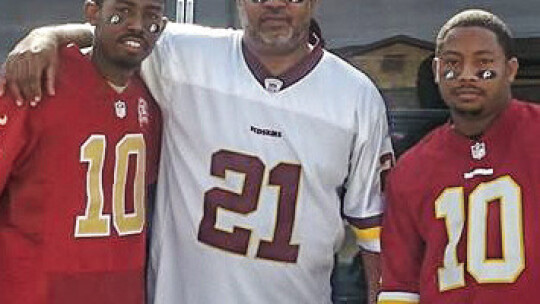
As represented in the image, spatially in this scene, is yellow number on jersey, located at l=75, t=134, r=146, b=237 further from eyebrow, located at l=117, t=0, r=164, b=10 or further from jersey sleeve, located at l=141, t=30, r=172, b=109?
eyebrow, located at l=117, t=0, r=164, b=10

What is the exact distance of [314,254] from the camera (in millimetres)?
3057

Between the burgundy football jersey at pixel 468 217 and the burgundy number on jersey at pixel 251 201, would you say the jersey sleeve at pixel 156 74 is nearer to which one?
the burgundy number on jersey at pixel 251 201

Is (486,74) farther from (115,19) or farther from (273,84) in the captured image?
(115,19)

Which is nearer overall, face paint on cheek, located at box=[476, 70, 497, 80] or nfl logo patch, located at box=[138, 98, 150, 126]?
face paint on cheek, located at box=[476, 70, 497, 80]

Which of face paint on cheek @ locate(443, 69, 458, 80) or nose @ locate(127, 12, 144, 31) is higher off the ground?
nose @ locate(127, 12, 144, 31)

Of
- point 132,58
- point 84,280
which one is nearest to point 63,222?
point 84,280

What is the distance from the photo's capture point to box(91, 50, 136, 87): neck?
2.94m

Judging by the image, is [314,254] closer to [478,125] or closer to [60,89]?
[478,125]

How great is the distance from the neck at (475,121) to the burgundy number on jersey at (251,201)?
43 centimetres

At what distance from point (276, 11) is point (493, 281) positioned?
2.80ft

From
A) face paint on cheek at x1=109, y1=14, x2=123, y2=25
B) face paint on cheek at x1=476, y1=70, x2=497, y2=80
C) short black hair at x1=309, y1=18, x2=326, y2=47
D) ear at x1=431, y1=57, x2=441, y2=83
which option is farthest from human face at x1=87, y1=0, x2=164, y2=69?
face paint on cheek at x1=476, y1=70, x2=497, y2=80

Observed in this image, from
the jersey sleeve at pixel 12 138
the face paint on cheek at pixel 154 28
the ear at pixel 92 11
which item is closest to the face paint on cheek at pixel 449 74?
the face paint on cheek at pixel 154 28

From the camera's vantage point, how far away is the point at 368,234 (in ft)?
10.1

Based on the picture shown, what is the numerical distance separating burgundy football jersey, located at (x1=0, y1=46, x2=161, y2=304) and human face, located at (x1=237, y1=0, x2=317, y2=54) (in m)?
0.39
